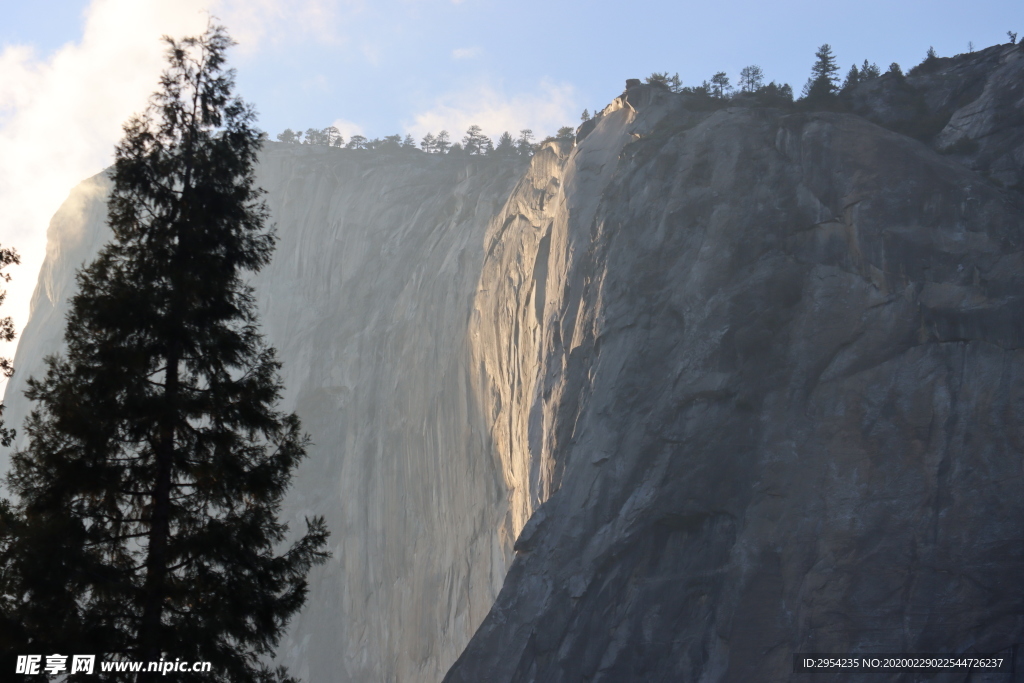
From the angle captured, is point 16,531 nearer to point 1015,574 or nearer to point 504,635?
point 504,635

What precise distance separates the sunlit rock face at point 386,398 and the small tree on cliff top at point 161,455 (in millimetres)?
26900

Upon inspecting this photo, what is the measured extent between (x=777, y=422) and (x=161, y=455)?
18991 mm

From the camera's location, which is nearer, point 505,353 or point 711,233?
point 711,233

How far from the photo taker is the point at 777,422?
25.2 metres

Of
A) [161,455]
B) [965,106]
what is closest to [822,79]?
[965,106]

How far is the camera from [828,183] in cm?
2811

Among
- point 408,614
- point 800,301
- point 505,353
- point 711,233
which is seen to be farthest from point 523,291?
point 408,614

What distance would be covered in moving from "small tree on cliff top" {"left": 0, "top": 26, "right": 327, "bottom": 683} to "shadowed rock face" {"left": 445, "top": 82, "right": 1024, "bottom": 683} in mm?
15396

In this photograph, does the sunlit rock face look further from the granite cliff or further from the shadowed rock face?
the shadowed rock face

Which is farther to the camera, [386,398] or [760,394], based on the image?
[386,398]

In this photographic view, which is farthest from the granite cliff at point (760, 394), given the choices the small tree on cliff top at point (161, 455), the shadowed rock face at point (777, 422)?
the small tree on cliff top at point (161, 455)

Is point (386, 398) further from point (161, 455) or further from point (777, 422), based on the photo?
point (161, 455)

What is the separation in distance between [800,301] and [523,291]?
49.6 feet

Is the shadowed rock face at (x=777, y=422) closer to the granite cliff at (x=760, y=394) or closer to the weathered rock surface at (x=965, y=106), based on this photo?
the granite cliff at (x=760, y=394)
